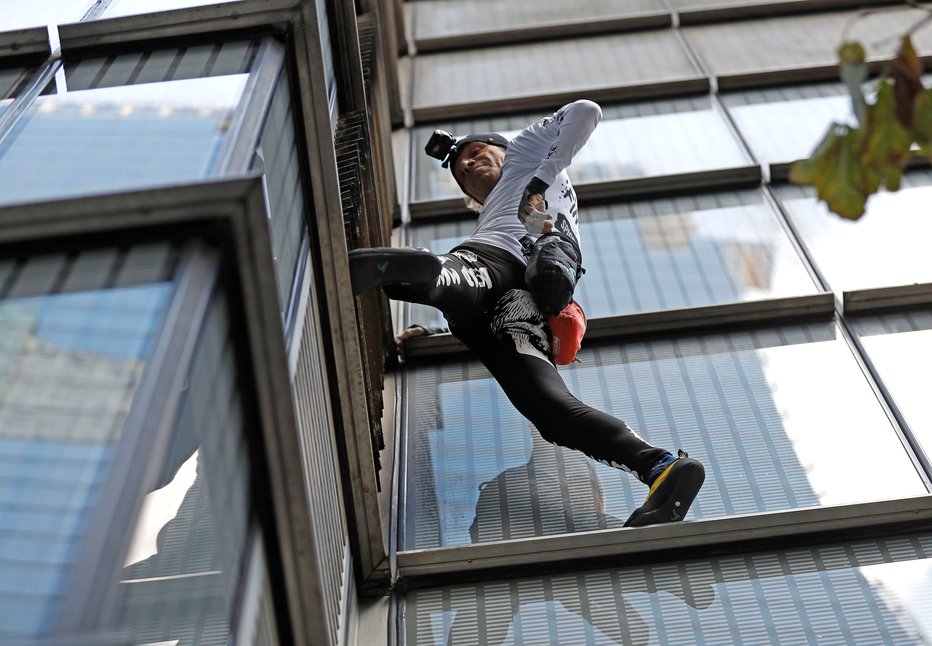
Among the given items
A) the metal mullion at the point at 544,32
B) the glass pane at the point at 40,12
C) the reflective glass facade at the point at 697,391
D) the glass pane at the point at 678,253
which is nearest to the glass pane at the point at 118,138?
the glass pane at the point at 40,12

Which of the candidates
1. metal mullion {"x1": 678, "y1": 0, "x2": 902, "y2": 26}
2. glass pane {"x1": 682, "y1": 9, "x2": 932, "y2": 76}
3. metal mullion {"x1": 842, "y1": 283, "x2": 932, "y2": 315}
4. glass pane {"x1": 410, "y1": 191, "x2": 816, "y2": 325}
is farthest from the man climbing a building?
metal mullion {"x1": 678, "y1": 0, "x2": 902, "y2": 26}

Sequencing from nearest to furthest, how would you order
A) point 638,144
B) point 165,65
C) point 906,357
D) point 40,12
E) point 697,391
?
point 165,65
point 40,12
point 697,391
point 906,357
point 638,144

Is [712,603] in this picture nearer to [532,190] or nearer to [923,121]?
[532,190]

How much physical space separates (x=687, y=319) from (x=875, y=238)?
109cm

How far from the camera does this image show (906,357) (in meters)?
4.55

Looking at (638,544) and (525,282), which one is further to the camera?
(525,282)

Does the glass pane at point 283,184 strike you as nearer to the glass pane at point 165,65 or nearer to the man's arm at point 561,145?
the glass pane at point 165,65

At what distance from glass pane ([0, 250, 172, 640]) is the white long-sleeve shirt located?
8.35ft

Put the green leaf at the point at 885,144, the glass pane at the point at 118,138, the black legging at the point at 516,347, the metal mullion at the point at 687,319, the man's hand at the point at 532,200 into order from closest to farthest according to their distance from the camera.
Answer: the green leaf at the point at 885,144
the glass pane at the point at 118,138
the black legging at the point at 516,347
the man's hand at the point at 532,200
the metal mullion at the point at 687,319

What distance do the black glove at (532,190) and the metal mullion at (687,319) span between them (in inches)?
23.6

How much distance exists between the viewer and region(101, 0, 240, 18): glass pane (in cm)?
319

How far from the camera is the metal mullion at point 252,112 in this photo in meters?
2.47

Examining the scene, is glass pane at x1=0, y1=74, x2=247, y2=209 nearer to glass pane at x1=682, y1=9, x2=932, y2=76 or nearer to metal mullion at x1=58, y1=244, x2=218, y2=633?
metal mullion at x1=58, y1=244, x2=218, y2=633

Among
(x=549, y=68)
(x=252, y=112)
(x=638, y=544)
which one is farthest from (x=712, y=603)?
(x=549, y=68)
